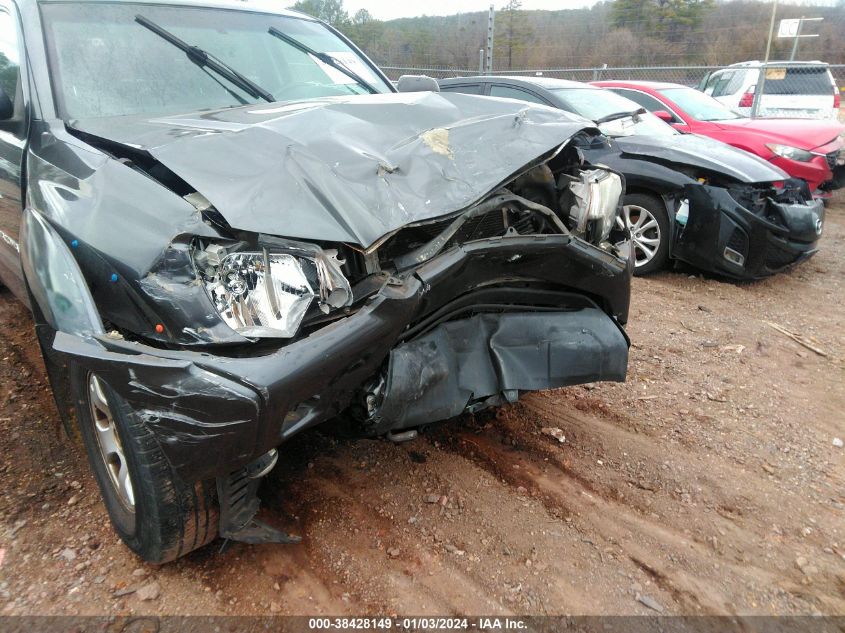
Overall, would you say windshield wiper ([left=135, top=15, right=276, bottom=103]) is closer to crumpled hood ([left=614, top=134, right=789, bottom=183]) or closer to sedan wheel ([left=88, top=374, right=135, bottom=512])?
sedan wheel ([left=88, top=374, right=135, bottom=512])

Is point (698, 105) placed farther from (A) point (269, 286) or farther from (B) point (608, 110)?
(A) point (269, 286)

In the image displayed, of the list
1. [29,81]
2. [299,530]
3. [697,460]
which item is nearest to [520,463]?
[697,460]

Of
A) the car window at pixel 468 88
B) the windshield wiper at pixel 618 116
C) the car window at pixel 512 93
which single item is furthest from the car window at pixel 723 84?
the car window at pixel 512 93

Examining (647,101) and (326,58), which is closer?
(326,58)

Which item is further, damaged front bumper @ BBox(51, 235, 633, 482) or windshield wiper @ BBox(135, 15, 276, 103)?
windshield wiper @ BBox(135, 15, 276, 103)

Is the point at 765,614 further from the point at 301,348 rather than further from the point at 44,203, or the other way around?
the point at 44,203

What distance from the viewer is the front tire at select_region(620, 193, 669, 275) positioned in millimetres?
5116

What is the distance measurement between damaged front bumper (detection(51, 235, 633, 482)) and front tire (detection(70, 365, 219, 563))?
156 mm

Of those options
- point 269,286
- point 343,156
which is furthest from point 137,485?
point 343,156

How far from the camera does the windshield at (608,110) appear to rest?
19.0 ft

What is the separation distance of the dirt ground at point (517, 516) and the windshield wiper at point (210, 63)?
5.75 feet

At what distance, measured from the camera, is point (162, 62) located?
2.81m

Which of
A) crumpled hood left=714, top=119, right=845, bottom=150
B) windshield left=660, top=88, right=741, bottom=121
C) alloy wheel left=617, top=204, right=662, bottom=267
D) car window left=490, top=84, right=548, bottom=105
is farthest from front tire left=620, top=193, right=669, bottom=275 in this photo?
windshield left=660, top=88, right=741, bottom=121

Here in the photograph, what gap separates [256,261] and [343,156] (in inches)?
20.8
